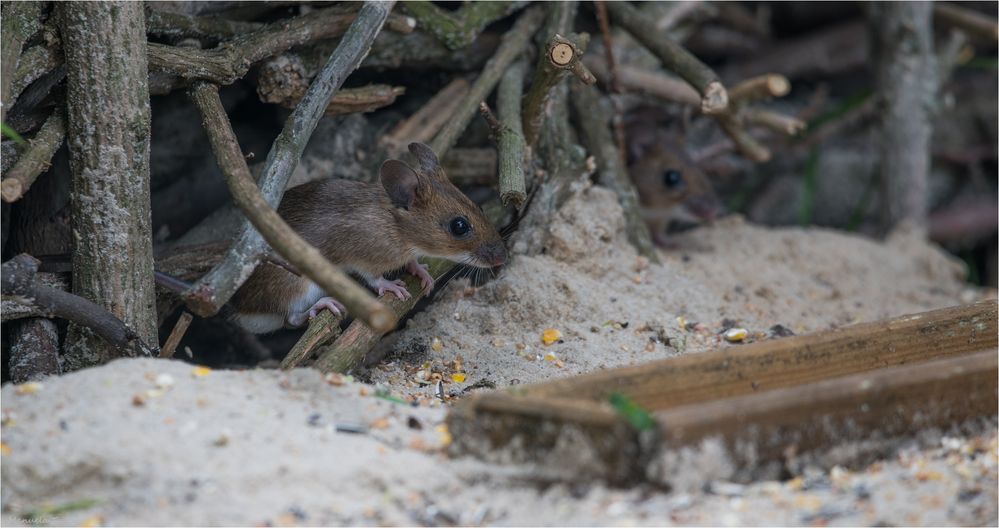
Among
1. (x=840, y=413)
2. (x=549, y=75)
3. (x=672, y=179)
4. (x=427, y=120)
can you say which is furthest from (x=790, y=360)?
(x=672, y=179)

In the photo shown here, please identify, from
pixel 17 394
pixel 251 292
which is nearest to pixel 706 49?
pixel 251 292

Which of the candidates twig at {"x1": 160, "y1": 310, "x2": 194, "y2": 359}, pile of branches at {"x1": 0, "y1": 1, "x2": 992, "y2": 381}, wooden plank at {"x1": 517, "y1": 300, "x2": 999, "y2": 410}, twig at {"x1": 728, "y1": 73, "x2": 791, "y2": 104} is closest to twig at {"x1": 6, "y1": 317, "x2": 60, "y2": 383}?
pile of branches at {"x1": 0, "y1": 1, "x2": 992, "y2": 381}

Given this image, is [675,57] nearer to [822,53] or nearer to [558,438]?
[822,53]

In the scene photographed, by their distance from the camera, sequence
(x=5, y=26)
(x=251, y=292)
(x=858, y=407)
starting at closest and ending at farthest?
(x=858, y=407)
(x=5, y=26)
(x=251, y=292)

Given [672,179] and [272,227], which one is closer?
[272,227]

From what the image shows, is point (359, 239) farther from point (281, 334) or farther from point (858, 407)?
point (858, 407)

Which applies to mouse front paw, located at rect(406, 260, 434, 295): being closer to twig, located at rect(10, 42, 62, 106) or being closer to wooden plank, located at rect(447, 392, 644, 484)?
twig, located at rect(10, 42, 62, 106)

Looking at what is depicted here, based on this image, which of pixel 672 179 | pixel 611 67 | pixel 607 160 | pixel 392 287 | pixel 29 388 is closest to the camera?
pixel 29 388
